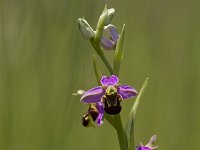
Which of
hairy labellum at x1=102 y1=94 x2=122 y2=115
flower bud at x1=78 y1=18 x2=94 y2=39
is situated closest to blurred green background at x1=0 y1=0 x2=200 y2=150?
flower bud at x1=78 y1=18 x2=94 y2=39

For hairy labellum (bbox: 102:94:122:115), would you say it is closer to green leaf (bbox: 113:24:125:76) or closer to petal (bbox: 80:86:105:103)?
petal (bbox: 80:86:105:103)

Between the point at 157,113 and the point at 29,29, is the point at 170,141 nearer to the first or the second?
the point at 157,113

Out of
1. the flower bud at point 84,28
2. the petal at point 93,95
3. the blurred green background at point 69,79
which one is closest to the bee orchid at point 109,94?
the petal at point 93,95

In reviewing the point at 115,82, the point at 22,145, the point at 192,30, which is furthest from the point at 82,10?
the point at 192,30

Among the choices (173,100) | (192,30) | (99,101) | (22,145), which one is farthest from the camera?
(173,100)

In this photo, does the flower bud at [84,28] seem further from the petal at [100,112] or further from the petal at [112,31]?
the petal at [100,112]

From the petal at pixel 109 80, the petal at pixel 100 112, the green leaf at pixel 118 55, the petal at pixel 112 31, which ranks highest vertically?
the petal at pixel 112 31

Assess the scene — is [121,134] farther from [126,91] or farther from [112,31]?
[112,31]
